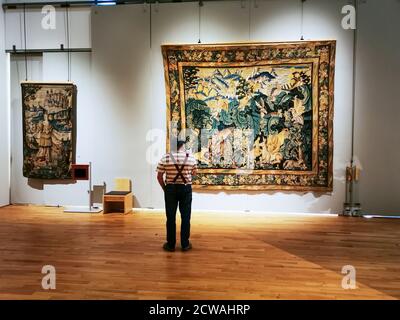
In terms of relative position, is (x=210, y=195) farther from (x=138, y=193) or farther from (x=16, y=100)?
(x=16, y=100)

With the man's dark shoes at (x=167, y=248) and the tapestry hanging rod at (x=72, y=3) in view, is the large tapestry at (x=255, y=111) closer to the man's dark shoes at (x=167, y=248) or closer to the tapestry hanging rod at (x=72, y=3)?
the tapestry hanging rod at (x=72, y=3)

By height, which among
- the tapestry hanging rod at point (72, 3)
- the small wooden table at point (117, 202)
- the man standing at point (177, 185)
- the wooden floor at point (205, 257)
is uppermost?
the tapestry hanging rod at point (72, 3)

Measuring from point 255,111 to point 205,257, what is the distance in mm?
3460

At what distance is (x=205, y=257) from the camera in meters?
4.43

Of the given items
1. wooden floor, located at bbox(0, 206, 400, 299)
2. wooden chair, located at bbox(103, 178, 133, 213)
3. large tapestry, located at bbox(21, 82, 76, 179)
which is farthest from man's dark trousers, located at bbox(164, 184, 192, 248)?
large tapestry, located at bbox(21, 82, 76, 179)

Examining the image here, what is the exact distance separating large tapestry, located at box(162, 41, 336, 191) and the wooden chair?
1.32 metres

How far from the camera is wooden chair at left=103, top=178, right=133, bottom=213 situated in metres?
6.90

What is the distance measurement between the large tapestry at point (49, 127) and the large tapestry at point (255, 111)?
6.87 ft

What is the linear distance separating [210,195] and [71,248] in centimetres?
309

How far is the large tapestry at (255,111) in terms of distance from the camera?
684cm

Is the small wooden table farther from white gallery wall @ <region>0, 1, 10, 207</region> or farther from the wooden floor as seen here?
white gallery wall @ <region>0, 1, 10, 207</region>
